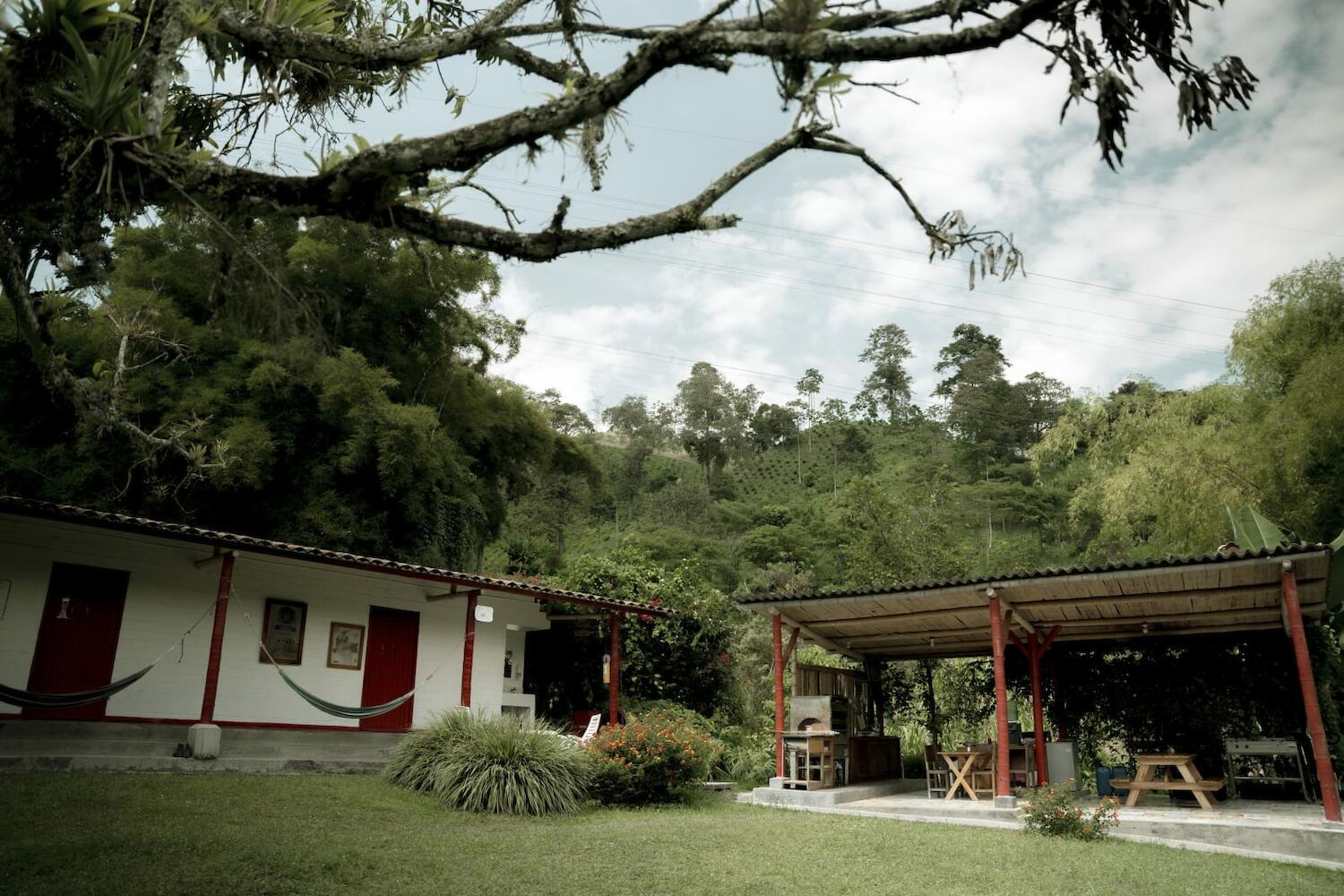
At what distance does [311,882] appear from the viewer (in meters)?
4.75

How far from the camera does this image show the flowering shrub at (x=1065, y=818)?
762 cm

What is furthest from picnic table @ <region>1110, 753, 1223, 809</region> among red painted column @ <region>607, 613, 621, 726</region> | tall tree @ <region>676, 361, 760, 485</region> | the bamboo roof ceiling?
tall tree @ <region>676, 361, 760, 485</region>

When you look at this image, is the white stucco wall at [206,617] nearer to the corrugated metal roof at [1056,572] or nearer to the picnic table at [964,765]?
the corrugated metal roof at [1056,572]

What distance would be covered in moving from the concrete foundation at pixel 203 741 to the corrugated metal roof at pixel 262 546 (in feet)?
6.35

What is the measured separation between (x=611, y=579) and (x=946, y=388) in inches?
1671

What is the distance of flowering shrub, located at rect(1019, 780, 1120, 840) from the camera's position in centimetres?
762

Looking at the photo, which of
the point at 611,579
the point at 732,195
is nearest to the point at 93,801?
the point at 732,195

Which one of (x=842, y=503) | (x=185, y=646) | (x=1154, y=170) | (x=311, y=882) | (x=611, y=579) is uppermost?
(x=1154, y=170)

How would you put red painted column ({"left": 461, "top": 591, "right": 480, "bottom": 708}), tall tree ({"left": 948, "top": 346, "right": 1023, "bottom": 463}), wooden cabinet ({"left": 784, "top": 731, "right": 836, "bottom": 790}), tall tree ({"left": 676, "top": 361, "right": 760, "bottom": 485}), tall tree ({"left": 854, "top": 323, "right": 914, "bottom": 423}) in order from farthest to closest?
tall tree ({"left": 854, "top": 323, "right": 914, "bottom": 423}) < tall tree ({"left": 676, "top": 361, "right": 760, "bottom": 485}) < tall tree ({"left": 948, "top": 346, "right": 1023, "bottom": 463}) < red painted column ({"left": 461, "top": 591, "right": 480, "bottom": 708}) < wooden cabinet ({"left": 784, "top": 731, "right": 836, "bottom": 790})

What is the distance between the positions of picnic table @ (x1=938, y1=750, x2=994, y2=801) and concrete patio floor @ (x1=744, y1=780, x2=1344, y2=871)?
16 cm

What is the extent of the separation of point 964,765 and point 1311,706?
12.2 ft

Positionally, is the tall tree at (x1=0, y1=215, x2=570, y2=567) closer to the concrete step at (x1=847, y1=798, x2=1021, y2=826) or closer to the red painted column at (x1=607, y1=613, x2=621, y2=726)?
the red painted column at (x1=607, y1=613, x2=621, y2=726)

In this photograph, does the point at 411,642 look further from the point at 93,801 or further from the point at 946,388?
the point at 946,388

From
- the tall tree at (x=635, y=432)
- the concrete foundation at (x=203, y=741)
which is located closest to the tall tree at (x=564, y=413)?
the tall tree at (x=635, y=432)
